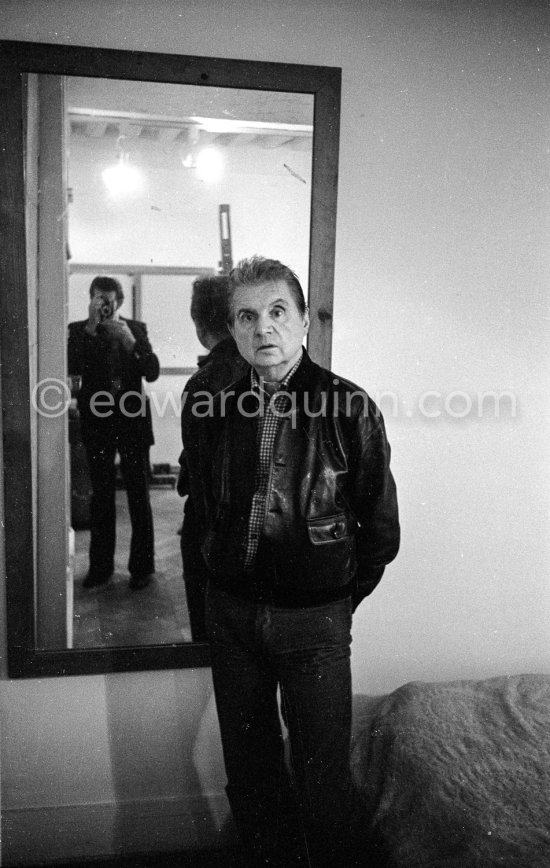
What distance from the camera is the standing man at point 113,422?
6.84 feet

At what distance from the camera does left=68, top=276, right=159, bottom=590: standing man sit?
209cm

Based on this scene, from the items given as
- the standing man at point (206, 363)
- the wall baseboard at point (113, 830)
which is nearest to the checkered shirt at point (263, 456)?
the standing man at point (206, 363)

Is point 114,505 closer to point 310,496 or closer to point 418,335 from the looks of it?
point 310,496

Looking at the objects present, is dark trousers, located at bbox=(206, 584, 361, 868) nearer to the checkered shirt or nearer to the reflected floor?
the checkered shirt

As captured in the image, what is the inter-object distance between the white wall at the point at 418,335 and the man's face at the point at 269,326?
0.48 meters

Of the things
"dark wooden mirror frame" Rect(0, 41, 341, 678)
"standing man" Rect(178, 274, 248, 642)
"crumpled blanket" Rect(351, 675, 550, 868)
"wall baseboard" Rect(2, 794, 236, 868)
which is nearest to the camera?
"crumpled blanket" Rect(351, 675, 550, 868)

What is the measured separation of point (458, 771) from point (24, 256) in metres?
1.67

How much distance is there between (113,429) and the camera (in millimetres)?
2131

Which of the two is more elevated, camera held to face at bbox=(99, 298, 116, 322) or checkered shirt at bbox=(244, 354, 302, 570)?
camera held to face at bbox=(99, 298, 116, 322)

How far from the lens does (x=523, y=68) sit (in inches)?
87.8

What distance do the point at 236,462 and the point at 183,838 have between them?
1.22 meters

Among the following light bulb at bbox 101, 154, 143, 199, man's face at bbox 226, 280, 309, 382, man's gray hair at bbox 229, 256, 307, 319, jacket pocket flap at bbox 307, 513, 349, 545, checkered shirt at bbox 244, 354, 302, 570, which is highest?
light bulb at bbox 101, 154, 143, 199

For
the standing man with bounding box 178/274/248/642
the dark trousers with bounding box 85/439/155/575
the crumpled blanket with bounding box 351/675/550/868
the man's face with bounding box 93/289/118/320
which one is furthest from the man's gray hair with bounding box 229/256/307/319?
the crumpled blanket with bounding box 351/675/550/868

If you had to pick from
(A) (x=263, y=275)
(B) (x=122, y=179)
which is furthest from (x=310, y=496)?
(B) (x=122, y=179)
